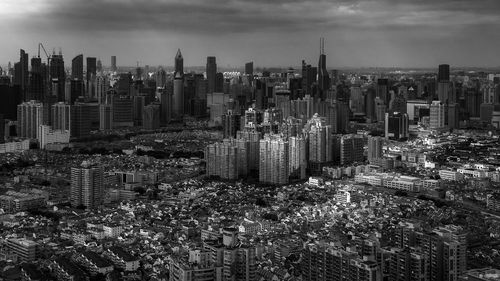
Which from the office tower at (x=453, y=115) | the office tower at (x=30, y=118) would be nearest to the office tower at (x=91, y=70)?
the office tower at (x=30, y=118)

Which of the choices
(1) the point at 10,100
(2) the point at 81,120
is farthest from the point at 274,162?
(1) the point at 10,100

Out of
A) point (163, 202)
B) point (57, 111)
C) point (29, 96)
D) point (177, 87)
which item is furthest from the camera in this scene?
point (177, 87)

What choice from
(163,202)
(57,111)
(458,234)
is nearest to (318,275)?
(458,234)

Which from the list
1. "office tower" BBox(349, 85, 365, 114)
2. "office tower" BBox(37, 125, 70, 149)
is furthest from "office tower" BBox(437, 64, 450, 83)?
"office tower" BBox(37, 125, 70, 149)

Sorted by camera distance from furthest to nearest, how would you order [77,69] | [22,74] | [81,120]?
1. [77,69]
2. [22,74]
3. [81,120]

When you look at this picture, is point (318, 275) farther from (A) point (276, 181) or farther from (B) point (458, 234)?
(A) point (276, 181)

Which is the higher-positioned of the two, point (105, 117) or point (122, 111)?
point (122, 111)

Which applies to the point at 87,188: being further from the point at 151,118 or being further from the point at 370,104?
the point at 370,104
